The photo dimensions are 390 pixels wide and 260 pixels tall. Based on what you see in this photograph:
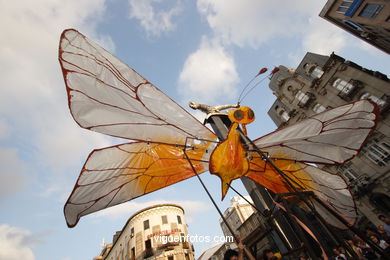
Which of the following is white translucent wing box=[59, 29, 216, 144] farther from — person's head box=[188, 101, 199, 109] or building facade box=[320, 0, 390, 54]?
building facade box=[320, 0, 390, 54]

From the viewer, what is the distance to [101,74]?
379 cm

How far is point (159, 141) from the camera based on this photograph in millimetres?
4578

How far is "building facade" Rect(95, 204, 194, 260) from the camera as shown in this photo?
27.3 metres

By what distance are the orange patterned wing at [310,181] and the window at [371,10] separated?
20269 millimetres

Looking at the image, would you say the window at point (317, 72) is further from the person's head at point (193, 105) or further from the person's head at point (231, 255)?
the person's head at point (231, 255)

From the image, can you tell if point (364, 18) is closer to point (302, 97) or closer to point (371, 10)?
point (371, 10)

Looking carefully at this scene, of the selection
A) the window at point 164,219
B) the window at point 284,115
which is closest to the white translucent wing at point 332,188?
the window at point 284,115

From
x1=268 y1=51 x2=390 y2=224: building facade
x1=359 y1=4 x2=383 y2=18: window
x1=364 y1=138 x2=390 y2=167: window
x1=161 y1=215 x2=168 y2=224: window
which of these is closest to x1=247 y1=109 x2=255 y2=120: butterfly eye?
x1=268 y1=51 x2=390 y2=224: building facade

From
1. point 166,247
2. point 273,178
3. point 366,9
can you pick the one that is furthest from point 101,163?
point 166,247

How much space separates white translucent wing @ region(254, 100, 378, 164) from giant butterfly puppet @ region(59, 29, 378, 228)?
0.02 m

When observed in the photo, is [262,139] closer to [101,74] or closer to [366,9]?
[101,74]

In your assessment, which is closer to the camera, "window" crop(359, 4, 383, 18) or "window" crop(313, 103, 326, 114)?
"window" crop(359, 4, 383, 18)

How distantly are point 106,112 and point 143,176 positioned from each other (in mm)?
1845

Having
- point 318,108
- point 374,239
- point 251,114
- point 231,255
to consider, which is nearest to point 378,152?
point 318,108
